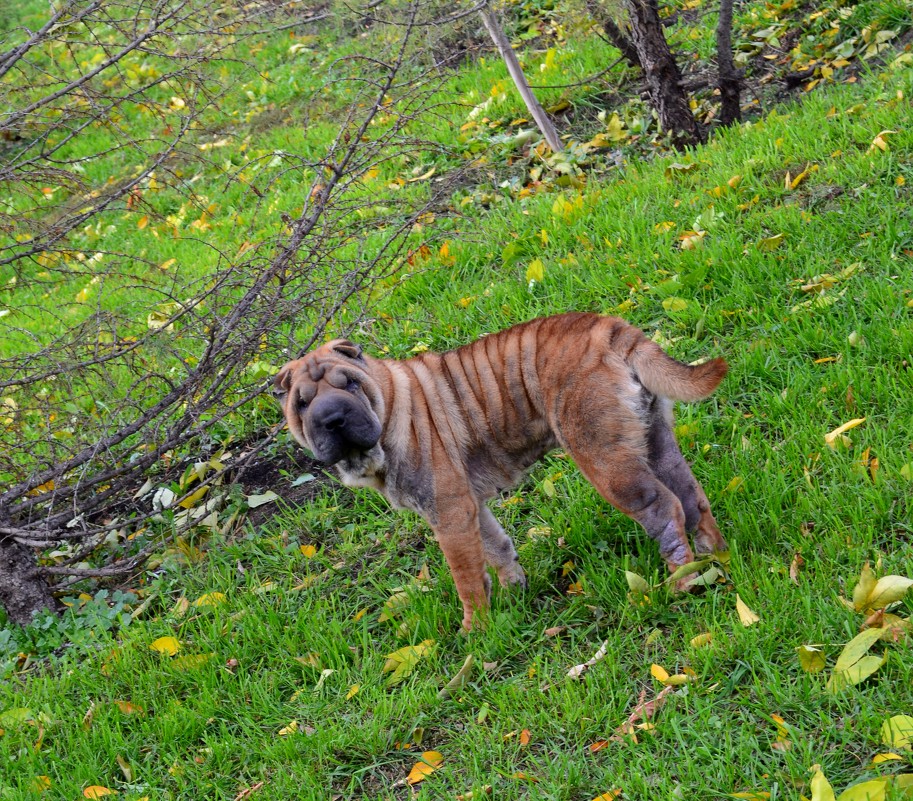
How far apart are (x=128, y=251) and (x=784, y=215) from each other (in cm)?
737

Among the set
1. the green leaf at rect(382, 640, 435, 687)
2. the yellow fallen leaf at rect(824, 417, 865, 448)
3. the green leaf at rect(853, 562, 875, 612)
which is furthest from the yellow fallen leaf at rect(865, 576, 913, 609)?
the green leaf at rect(382, 640, 435, 687)

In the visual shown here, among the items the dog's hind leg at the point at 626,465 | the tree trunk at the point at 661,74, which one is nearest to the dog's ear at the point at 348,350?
the dog's hind leg at the point at 626,465

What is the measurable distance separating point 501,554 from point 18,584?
2.87 m

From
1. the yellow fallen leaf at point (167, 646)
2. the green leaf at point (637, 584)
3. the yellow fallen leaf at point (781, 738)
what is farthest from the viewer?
the yellow fallen leaf at point (167, 646)

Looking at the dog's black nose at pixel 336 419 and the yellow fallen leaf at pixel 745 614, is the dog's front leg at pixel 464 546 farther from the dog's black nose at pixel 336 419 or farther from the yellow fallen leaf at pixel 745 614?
the yellow fallen leaf at pixel 745 614

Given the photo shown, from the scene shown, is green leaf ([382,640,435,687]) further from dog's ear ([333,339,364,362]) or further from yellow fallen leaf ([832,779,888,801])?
yellow fallen leaf ([832,779,888,801])

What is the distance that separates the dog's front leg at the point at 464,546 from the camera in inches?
180

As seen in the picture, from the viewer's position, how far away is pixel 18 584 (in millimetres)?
5648

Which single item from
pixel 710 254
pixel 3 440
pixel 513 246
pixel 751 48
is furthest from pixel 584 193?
pixel 3 440

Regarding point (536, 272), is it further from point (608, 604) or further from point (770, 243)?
point (608, 604)

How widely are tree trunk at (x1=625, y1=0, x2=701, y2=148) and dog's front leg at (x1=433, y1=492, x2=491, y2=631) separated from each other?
4711 mm

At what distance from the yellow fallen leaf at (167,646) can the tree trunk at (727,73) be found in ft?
19.4

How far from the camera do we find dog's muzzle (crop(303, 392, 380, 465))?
14.4 ft

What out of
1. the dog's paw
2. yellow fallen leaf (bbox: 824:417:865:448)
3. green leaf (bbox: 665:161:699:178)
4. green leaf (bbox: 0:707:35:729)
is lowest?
yellow fallen leaf (bbox: 824:417:865:448)
